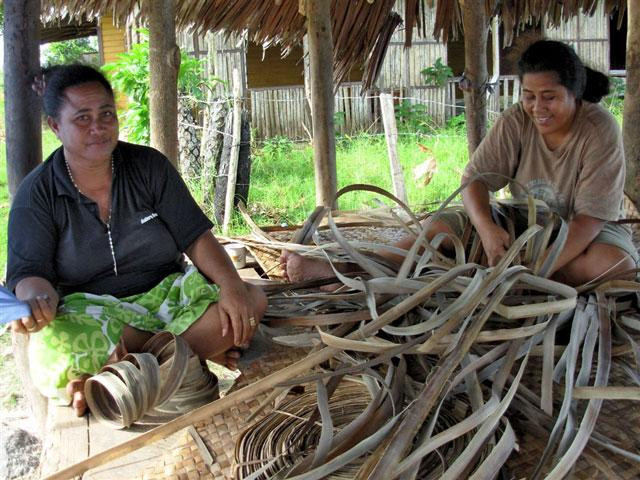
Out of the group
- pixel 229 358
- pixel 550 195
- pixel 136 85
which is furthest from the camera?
pixel 136 85

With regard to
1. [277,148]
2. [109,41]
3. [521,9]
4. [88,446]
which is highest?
[109,41]

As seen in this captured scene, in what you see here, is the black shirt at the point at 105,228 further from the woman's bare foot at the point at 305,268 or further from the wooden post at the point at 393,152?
the wooden post at the point at 393,152

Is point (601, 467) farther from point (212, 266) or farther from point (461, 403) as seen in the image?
point (212, 266)

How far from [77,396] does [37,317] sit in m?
0.21

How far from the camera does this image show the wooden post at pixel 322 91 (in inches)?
128

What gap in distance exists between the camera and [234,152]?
192 inches

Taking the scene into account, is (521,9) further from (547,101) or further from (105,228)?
(105,228)

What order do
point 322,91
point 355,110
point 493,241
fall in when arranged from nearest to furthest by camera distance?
point 493,241
point 322,91
point 355,110

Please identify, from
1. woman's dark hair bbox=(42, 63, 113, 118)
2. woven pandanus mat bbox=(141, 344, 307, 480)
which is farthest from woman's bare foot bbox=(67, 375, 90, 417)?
woman's dark hair bbox=(42, 63, 113, 118)

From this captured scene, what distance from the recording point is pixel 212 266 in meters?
1.90

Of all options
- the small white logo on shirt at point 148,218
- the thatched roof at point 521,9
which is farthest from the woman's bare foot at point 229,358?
the thatched roof at point 521,9

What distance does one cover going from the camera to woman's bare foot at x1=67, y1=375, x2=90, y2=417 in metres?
1.53

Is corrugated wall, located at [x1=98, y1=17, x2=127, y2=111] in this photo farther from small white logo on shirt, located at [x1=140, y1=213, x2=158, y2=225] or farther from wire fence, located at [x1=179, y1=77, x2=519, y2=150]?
small white logo on shirt, located at [x1=140, y1=213, x2=158, y2=225]

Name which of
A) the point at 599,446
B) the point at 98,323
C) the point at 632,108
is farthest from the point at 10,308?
the point at 632,108
